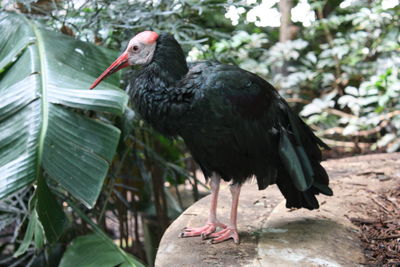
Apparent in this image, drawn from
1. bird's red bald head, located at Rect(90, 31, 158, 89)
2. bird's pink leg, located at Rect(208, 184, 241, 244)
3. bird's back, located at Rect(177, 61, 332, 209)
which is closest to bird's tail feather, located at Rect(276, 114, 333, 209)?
bird's back, located at Rect(177, 61, 332, 209)

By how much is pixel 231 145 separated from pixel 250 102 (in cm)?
27

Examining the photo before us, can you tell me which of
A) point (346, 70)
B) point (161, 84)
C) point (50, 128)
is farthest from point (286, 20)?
point (50, 128)

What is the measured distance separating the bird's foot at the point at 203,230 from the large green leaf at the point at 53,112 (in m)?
0.64

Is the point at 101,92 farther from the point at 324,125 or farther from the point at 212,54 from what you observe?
the point at 324,125

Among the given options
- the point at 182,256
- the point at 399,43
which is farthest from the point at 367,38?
the point at 182,256

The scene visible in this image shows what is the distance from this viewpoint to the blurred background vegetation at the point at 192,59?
367 centimetres

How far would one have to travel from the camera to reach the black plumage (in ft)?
8.37

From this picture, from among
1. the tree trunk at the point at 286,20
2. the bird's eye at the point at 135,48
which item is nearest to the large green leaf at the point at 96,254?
the bird's eye at the point at 135,48

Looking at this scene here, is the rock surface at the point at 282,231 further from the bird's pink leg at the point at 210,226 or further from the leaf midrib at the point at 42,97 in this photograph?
the leaf midrib at the point at 42,97

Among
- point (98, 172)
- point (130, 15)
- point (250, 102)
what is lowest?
point (98, 172)

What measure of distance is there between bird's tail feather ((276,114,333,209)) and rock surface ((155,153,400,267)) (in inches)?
7.3

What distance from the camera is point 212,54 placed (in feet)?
13.4

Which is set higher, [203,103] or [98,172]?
[203,103]

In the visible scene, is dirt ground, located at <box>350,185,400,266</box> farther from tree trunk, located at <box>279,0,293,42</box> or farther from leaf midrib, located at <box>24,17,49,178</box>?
tree trunk, located at <box>279,0,293,42</box>
